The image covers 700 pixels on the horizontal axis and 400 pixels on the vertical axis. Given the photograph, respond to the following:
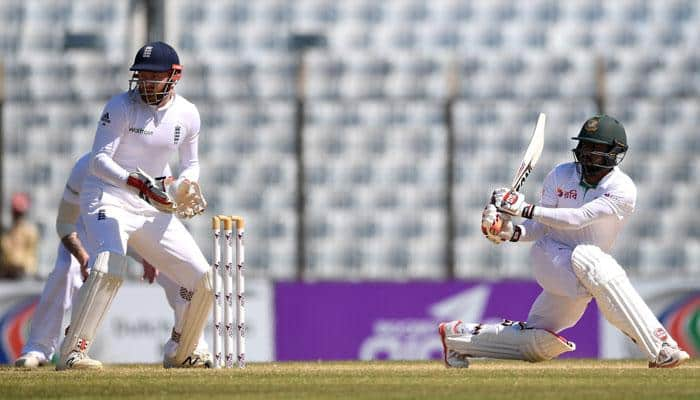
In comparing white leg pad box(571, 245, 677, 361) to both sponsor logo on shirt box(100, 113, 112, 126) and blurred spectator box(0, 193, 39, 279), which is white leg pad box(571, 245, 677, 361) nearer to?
sponsor logo on shirt box(100, 113, 112, 126)

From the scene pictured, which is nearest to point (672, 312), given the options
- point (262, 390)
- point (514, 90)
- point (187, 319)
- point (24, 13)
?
point (514, 90)

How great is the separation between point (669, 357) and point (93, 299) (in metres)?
2.83

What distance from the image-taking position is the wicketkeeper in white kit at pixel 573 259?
792 cm

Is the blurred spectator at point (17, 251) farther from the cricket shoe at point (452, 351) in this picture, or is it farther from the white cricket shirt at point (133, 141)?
the cricket shoe at point (452, 351)

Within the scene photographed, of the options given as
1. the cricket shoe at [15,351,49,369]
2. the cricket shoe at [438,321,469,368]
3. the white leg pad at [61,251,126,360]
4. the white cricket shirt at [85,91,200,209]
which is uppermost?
the white cricket shirt at [85,91,200,209]

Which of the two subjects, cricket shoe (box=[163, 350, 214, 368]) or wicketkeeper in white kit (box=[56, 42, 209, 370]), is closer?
wicketkeeper in white kit (box=[56, 42, 209, 370])

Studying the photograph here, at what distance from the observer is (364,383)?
285 inches

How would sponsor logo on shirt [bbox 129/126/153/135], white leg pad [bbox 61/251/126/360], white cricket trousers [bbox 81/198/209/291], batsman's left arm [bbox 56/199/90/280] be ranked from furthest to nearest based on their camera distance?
1. batsman's left arm [bbox 56/199/90/280]
2. sponsor logo on shirt [bbox 129/126/153/135]
3. white cricket trousers [bbox 81/198/209/291]
4. white leg pad [bbox 61/251/126/360]

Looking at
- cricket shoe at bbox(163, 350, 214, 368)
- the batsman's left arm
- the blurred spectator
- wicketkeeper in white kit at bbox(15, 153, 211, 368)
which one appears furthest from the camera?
the blurred spectator

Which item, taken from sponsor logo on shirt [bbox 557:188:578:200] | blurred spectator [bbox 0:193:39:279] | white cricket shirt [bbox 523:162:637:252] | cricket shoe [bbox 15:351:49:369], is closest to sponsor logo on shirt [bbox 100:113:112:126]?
cricket shoe [bbox 15:351:49:369]

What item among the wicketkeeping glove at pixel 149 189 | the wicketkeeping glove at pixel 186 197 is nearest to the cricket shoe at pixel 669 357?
the wicketkeeping glove at pixel 186 197

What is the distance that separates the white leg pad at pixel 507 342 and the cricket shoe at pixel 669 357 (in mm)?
434

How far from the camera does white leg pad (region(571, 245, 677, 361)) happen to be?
787 centimetres

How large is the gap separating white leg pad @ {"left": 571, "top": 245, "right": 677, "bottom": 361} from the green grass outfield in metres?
0.17
